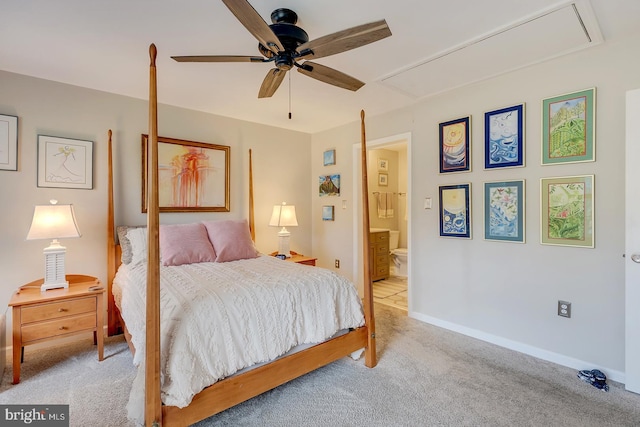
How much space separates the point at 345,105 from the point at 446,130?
1.13 meters

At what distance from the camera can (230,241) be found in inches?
124

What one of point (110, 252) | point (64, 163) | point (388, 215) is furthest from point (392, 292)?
point (64, 163)

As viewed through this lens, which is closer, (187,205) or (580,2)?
(580,2)

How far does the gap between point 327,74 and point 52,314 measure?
2632 millimetres

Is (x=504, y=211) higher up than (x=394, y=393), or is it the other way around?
(x=504, y=211)

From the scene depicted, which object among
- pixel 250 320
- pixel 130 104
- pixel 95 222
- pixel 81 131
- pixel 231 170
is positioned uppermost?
pixel 130 104

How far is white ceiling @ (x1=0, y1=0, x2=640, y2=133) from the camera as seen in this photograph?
1809mm

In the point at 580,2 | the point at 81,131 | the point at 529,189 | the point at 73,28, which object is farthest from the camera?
the point at 81,131

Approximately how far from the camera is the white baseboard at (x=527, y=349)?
7.35ft

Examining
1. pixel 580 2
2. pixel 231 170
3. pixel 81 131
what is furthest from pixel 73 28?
pixel 580 2

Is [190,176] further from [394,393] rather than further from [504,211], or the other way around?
[504,211]

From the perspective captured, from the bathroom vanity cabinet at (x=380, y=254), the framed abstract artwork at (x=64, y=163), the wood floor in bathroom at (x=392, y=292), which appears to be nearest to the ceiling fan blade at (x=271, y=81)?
the framed abstract artwork at (x=64, y=163)

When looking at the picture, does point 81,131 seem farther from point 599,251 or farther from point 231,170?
point 599,251

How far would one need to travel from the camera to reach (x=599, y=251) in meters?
2.28
